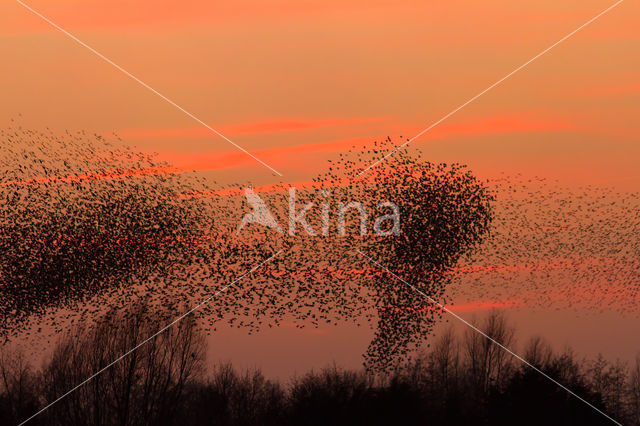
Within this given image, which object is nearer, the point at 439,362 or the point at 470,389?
the point at 470,389

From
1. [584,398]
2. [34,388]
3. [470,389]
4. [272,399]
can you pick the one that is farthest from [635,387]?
[34,388]

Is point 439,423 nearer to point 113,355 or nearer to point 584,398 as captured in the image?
point 584,398

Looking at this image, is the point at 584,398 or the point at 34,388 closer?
the point at 584,398

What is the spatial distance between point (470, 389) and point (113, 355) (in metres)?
44.8

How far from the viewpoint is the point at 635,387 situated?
349ft

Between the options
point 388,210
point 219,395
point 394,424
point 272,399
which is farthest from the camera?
point 219,395

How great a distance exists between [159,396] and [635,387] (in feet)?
192

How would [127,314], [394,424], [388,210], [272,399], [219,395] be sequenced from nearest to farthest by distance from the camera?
[388,210] → [394,424] → [127,314] → [272,399] → [219,395]

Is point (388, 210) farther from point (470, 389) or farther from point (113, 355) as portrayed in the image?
point (470, 389)

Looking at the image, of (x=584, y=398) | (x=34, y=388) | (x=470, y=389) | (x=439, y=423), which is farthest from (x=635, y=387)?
(x=34, y=388)

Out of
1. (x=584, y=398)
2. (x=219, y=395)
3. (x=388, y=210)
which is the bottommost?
(x=219, y=395)

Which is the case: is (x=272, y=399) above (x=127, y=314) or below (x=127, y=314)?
below

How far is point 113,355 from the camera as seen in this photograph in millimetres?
68500

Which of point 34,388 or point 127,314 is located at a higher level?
point 127,314
